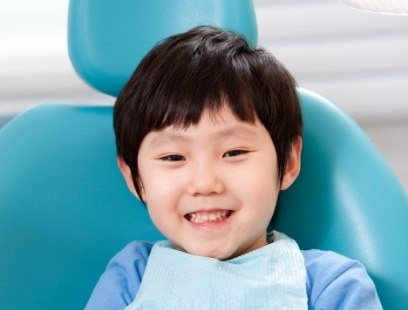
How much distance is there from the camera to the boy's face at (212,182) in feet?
4.28

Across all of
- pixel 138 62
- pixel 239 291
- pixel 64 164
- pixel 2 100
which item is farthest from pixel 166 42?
pixel 2 100

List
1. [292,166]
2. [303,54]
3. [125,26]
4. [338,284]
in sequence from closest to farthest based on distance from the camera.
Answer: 1. [338,284]
2. [292,166]
3. [125,26]
4. [303,54]

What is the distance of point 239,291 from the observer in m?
1.29

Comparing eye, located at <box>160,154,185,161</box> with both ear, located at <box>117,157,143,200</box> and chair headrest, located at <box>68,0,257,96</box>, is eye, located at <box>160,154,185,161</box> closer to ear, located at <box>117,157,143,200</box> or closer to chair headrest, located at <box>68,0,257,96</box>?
ear, located at <box>117,157,143,200</box>

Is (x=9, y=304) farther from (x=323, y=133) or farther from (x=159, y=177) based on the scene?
(x=323, y=133)

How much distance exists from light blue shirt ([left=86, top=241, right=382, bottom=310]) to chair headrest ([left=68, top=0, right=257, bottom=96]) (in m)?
0.28

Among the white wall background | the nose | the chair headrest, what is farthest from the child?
the white wall background

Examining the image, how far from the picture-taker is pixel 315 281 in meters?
1.32

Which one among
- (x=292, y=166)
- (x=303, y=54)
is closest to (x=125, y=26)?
(x=292, y=166)

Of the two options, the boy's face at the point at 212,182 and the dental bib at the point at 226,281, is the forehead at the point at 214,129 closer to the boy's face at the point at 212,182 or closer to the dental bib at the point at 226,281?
the boy's face at the point at 212,182

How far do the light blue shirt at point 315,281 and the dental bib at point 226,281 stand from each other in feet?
0.06

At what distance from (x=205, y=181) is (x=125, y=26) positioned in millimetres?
360

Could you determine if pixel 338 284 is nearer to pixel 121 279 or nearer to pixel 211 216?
pixel 211 216

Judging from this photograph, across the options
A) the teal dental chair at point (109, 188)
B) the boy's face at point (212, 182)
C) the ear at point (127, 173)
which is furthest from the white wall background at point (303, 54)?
the boy's face at point (212, 182)
